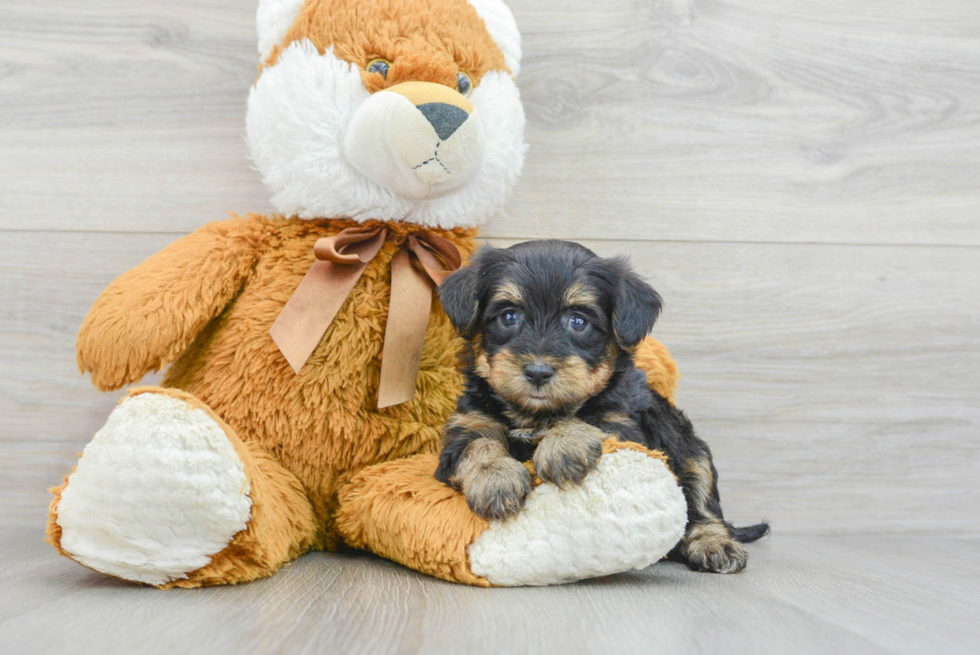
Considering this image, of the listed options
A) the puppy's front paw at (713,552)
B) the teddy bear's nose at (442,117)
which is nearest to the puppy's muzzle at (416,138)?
the teddy bear's nose at (442,117)

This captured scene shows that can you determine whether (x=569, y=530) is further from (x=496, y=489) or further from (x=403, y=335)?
(x=403, y=335)

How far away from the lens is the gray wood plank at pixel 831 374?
2.33 m

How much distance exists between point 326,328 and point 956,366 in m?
1.95

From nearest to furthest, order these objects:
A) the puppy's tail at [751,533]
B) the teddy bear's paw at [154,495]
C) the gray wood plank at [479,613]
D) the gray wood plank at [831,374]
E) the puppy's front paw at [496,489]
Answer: the gray wood plank at [479,613]
the teddy bear's paw at [154,495]
the puppy's front paw at [496,489]
the puppy's tail at [751,533]
the gray wood plank at [831,374]

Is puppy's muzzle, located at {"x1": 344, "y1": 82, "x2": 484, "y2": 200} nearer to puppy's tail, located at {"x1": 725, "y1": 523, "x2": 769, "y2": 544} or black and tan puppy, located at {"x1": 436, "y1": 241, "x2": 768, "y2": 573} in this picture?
black and tan puppy, located at {"x1": 436, "y1": 241, "x2": 768, "y2": 573}

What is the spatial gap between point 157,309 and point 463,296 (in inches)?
27.4

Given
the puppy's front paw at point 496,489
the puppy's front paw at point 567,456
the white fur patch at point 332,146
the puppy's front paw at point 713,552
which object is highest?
the white fur patch at point 332,146

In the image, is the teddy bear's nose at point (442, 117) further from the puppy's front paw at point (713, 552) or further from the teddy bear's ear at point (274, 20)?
the puppy's front paw at point (713, 552)

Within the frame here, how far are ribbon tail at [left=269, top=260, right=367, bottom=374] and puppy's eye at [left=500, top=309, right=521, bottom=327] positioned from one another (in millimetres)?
379

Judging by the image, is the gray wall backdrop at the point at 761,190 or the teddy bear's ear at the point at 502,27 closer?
the teddy bear's ear at the point at 502,27

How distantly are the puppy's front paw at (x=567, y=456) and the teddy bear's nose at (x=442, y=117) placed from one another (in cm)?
69

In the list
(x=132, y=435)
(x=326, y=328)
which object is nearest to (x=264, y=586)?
(x=132, y=435)

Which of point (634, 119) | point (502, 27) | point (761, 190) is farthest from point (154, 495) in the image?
point (761, 190)

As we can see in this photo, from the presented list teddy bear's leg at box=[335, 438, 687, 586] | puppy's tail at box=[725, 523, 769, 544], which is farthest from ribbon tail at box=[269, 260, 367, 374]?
puppy's tail at box=[725, 523, 769, 544]
